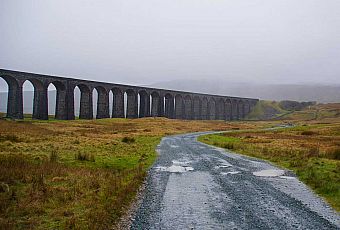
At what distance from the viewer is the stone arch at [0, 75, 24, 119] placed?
7454 centimetres

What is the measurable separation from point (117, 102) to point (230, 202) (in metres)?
97.2

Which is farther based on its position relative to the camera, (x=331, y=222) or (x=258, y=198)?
(x=258, y=198)

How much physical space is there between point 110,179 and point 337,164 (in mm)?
12836

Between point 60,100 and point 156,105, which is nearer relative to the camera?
point 60,100

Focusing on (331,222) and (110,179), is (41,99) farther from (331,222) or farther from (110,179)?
(331,222)

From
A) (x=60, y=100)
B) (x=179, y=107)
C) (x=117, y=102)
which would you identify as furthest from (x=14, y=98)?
(x=179, y=107)

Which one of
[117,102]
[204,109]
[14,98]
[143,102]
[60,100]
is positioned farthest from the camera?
[204,109]

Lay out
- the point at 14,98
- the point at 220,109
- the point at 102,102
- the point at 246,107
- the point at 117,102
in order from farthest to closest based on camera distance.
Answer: the point at 246,107, the point at 220,109, the point at 117,102, the point at 102,102, the point at 14,98

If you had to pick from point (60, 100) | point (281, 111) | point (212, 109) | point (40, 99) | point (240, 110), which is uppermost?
point (40, 99)

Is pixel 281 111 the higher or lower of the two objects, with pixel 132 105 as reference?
lower

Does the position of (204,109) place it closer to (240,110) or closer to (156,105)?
(156,105)

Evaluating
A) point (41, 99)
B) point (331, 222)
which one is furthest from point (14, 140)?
point (41, 99)

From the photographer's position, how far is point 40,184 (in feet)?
42.4

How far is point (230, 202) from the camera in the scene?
36.6 ft
